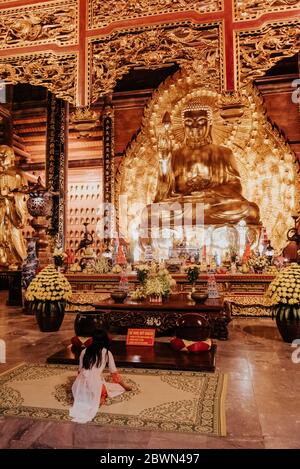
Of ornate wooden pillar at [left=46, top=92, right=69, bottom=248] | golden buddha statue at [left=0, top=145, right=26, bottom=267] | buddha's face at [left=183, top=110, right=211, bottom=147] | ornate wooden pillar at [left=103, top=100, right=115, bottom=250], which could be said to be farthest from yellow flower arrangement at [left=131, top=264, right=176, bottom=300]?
buddha's face at [left=183, top=110, right=211, bottom=147]

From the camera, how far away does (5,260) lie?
8.40m

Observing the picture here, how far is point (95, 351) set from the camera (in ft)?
7.25

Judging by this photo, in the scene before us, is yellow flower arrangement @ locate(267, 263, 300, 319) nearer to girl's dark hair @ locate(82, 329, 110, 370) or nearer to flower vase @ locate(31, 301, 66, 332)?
girl's dark hair @ locate(82, 329, 110, 370)

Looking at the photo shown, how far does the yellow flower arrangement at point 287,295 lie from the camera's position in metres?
3.83

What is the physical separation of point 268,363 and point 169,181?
610 cm

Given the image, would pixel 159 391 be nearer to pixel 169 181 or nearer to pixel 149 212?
pixel 149 212

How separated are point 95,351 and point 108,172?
→ 7030 millimetres

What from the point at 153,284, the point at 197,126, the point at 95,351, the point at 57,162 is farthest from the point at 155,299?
the point at 197,126

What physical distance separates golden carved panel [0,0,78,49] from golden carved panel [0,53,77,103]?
0.45 feet

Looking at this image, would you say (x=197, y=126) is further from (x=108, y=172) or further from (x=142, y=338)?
(x=142, y=338)

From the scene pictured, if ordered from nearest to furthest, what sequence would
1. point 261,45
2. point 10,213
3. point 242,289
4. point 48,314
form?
point 261,45, point 48,314, point 242,289, point 10,213

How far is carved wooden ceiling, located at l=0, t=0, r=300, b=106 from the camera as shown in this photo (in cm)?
363

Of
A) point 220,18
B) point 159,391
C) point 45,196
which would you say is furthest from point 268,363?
point 45,196

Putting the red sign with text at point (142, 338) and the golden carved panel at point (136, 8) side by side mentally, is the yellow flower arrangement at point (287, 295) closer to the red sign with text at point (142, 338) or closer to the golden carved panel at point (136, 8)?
the red sign with text at point (142, 338)
